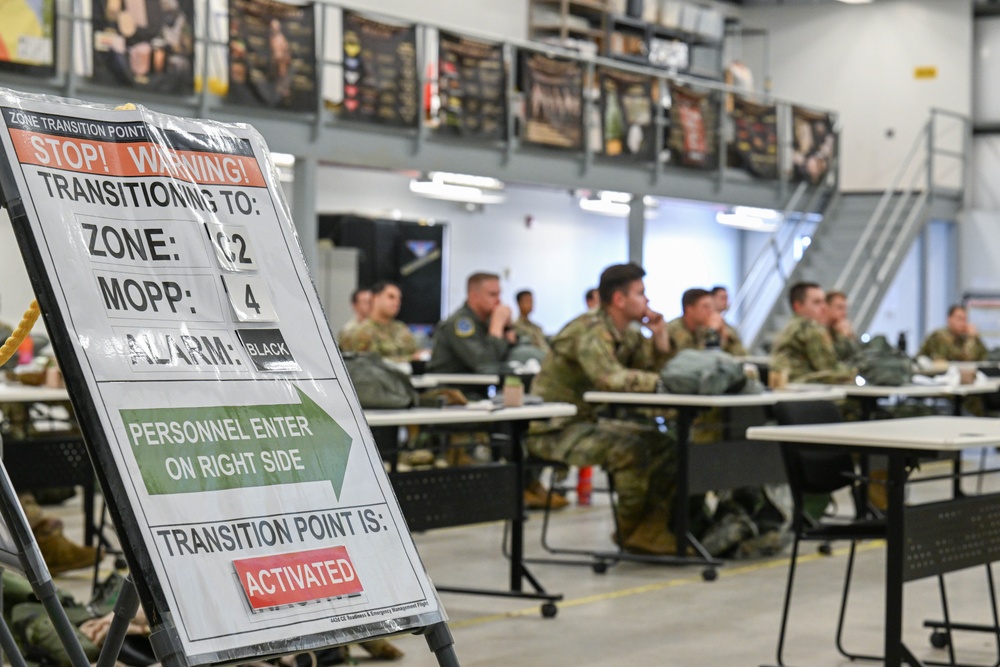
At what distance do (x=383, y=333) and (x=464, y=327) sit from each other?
1.67m

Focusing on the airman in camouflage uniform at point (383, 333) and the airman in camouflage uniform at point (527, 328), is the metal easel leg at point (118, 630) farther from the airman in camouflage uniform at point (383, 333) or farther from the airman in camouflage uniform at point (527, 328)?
the airman in camouflage uniform at point (527, 328)

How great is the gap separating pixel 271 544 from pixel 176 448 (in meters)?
0.20

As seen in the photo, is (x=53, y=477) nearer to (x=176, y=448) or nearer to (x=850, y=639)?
(x=850, y=639)

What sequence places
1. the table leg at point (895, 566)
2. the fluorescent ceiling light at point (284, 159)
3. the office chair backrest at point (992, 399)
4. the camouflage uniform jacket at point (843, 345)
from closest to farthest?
the table leg at point (895, 566) < the camouflage uniform jacket at point (843, 345) < the office chair backrest at point (992, 399) < the fluorescent ceiling light at point (284, 159)

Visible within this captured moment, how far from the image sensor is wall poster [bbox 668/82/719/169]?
43.4ft

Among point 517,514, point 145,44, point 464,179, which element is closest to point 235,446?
point 517,514

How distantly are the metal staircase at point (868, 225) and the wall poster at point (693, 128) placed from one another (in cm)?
120

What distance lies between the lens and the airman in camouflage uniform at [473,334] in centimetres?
808

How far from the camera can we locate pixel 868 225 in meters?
14.8

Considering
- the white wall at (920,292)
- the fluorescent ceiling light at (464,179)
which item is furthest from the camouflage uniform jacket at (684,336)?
the white wall at (920,292)

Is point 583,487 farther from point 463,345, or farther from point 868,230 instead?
point 868,230

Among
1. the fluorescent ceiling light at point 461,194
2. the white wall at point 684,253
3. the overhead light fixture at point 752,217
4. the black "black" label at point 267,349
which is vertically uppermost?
the fluorescent ceiling light at point 461,194

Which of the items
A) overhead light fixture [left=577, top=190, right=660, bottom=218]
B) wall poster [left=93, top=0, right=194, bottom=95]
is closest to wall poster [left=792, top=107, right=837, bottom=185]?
overhead light fixture [left=577, top=190, right=660, bottom=218]

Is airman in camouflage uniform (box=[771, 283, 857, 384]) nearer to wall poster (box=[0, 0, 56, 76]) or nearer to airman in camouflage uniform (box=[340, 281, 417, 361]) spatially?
airman in camouflage uniform (box=[340, 281, 417, 361])
